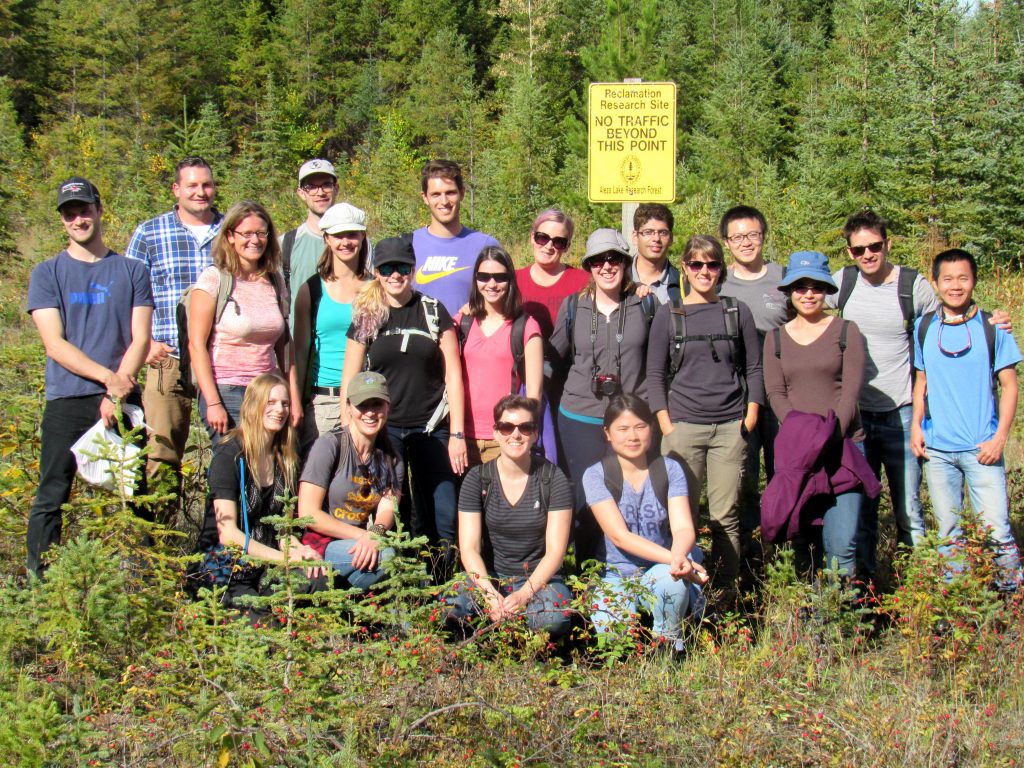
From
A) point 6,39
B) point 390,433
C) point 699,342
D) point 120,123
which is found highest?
point 6,39

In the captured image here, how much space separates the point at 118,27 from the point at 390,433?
139ft

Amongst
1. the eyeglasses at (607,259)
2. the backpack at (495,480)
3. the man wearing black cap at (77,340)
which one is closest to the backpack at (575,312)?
the eyeglasses at (607,259)

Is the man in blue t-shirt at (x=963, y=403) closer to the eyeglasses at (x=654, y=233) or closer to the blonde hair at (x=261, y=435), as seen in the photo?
the eyeglasses at (x=654, y=233)

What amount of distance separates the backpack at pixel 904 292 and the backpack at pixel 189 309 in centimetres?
315

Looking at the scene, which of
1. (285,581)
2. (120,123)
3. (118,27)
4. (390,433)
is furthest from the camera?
(118,27)

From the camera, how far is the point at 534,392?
4.94 meters

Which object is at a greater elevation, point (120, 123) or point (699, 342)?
point (120, 123)

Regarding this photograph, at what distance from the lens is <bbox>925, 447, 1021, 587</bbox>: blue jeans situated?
460 centimetres

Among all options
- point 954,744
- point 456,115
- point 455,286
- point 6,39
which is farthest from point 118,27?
point 954,744

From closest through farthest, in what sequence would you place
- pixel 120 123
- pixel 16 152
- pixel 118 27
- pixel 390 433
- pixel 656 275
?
pixel 390 433 → pixel 656 275 → pixel 16 152 → pixel 120 123 → pixel 118 27

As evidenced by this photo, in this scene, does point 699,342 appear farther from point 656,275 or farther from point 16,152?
point 16,152

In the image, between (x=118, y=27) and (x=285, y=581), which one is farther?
(x=118, y=27)

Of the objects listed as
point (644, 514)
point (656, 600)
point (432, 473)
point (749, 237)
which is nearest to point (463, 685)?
point (656, 600)

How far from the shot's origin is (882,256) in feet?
16.7
